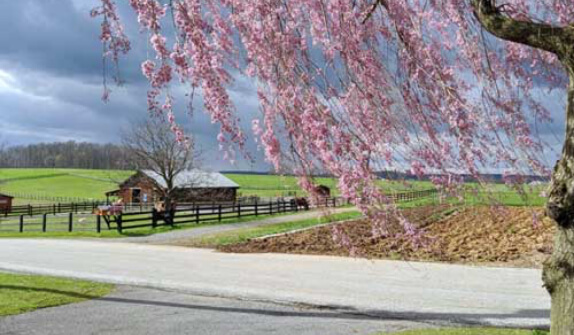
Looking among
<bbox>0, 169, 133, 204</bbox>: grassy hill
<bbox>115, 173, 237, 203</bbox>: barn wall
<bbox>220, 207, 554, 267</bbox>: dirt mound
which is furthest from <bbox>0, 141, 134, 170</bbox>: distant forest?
<bbox>220, 207, 554, 267</bbox>: dirt mound

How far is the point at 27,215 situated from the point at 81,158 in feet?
284

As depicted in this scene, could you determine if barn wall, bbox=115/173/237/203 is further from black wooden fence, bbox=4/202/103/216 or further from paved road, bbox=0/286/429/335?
paved road, bbox=0/286/429/335

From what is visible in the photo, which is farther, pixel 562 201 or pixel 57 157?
pixel 57 157

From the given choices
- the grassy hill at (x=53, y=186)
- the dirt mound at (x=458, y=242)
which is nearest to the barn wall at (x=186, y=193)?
the grassy hill at (x=53, y=186)

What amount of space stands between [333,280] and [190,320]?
408 centimetres

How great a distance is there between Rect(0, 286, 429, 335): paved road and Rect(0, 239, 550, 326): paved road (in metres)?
0.62

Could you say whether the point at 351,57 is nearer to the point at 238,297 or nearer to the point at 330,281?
the point at 238,297

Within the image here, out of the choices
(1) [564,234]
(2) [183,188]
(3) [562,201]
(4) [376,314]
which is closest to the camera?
(3) [562,201]

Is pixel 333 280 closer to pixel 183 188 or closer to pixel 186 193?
pixel 183 188

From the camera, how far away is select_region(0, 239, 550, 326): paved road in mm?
8698

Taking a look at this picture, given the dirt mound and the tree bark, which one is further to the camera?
the dirt mound

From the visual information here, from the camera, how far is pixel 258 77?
4.48 m

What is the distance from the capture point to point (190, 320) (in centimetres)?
819

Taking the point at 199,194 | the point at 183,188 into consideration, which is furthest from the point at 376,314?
the point at 199,194
